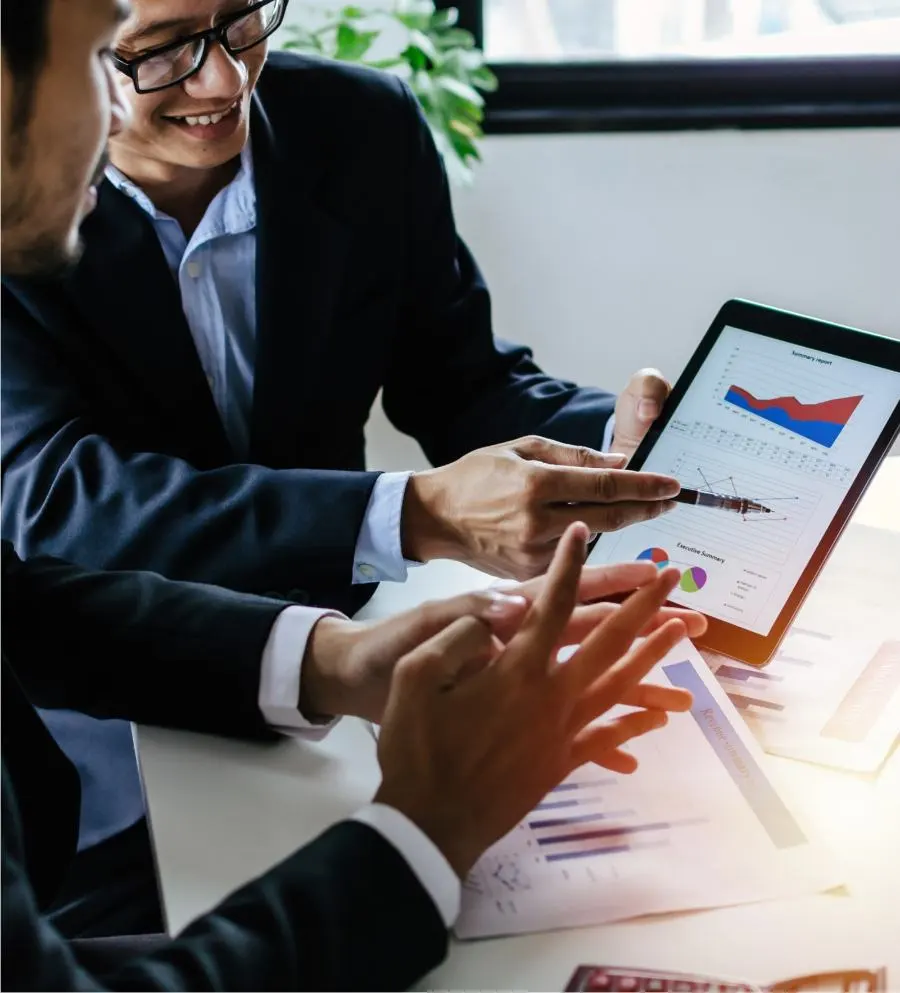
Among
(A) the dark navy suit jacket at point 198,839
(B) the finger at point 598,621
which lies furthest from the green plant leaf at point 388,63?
(B) the finger at point 598,621

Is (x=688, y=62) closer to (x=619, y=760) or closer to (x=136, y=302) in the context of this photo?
(x=136, y=302)

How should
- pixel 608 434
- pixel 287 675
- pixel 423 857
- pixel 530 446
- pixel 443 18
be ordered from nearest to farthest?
pixel 423 857 < pixel 287 675 < pixel 530 446 < pixel 608 434 < pixel 443 18

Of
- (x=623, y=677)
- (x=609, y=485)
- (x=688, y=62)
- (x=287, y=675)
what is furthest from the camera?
(x=688, y=62)

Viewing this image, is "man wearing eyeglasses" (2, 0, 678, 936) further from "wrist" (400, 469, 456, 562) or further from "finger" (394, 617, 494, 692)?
"finger" (394, 617, 494, 692)

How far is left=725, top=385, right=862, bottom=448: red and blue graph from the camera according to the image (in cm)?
105

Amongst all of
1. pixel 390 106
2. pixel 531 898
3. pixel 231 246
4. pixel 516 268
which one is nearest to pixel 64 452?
pixel 231 246

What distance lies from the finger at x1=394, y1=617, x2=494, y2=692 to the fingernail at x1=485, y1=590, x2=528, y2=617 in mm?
63

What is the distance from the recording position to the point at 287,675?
95 centimetres

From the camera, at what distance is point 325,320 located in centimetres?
148

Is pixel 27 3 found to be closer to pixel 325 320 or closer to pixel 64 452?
pixel 64 452

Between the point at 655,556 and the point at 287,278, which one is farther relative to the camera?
the point at 287,278

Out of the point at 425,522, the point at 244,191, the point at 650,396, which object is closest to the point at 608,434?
the point at 650,396

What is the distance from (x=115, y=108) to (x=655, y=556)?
590 millimetres

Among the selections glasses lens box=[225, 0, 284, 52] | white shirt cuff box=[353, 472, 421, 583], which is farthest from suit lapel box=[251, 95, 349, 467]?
white shirt cuff box=[353, 472, 421, 583]
